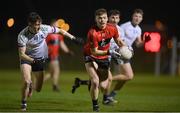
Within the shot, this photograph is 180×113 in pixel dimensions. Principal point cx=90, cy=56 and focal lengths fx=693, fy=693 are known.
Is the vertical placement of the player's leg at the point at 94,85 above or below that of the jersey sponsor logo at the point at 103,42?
below

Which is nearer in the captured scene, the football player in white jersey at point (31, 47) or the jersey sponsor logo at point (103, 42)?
the football player in white jersey at point (31, 47)

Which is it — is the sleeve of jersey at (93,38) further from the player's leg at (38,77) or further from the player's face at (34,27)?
the player's leg at (38,77)

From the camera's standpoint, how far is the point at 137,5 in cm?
4472

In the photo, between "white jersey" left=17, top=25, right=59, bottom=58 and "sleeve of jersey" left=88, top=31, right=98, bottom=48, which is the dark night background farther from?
"sleeve of jersey" left=88, top=31, right=98, bottom=48

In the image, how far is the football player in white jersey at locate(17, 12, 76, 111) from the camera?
50.5ft

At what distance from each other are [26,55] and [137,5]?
96.7ft

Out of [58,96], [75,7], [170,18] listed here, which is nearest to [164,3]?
[170,18]

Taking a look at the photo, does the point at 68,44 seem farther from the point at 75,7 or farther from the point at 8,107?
the point at 8,107

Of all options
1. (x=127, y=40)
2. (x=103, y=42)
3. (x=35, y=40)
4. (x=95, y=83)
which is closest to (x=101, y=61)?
(x=103, y=42)

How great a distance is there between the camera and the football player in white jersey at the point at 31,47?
15398 millimetres

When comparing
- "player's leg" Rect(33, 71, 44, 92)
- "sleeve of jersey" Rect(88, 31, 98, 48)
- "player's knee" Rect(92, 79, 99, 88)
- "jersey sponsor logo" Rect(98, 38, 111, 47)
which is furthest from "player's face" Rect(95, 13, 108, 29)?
"player's leg" Rect(33, 71, 44, 92)

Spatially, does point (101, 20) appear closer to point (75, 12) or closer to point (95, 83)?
point (95, 83)

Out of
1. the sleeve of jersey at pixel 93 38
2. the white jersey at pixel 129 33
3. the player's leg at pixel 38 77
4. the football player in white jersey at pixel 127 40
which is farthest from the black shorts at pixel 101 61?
the white jersey at pixel 129 33

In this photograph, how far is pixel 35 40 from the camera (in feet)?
52.4
